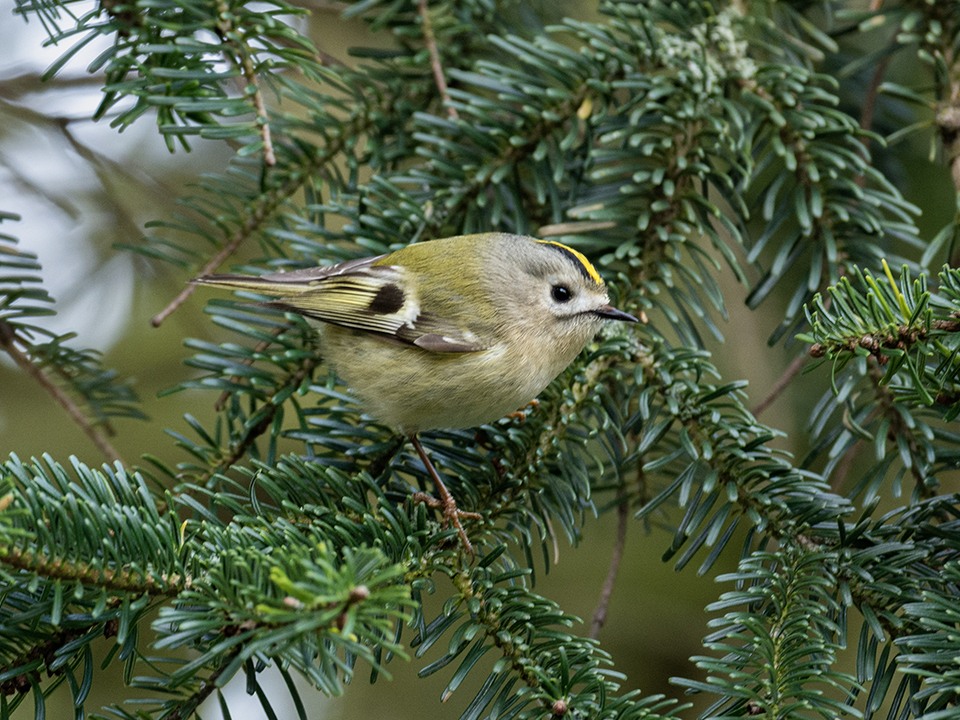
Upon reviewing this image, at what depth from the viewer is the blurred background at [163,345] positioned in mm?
1775

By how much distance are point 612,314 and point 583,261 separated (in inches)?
5.3

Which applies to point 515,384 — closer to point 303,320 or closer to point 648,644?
point 303,320

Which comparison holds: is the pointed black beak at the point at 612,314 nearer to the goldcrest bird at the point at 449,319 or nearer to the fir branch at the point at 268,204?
the goldcrest bird at the point at 449,319

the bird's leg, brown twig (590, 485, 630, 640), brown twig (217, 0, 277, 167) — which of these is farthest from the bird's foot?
brown twig (217, 0, 277, 167)

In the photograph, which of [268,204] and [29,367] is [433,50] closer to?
[268,204]

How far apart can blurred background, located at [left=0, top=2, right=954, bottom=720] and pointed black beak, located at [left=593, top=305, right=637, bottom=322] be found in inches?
26.5

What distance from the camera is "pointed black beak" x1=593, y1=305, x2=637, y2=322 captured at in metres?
1.21

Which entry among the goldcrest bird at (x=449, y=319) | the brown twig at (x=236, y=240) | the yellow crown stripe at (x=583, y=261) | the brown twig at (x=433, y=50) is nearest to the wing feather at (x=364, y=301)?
the goldcrest bird at (x=449, y=319)

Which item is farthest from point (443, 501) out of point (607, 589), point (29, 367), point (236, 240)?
point (29, 367)

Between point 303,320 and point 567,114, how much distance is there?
597mm

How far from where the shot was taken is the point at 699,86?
1273 millimetres

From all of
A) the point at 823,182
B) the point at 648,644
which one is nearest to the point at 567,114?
the point at 823,182

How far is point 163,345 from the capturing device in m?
2.10

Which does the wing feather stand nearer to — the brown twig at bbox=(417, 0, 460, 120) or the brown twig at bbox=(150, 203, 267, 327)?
the brown twig at bbox=(150, 203, 267, 327)
